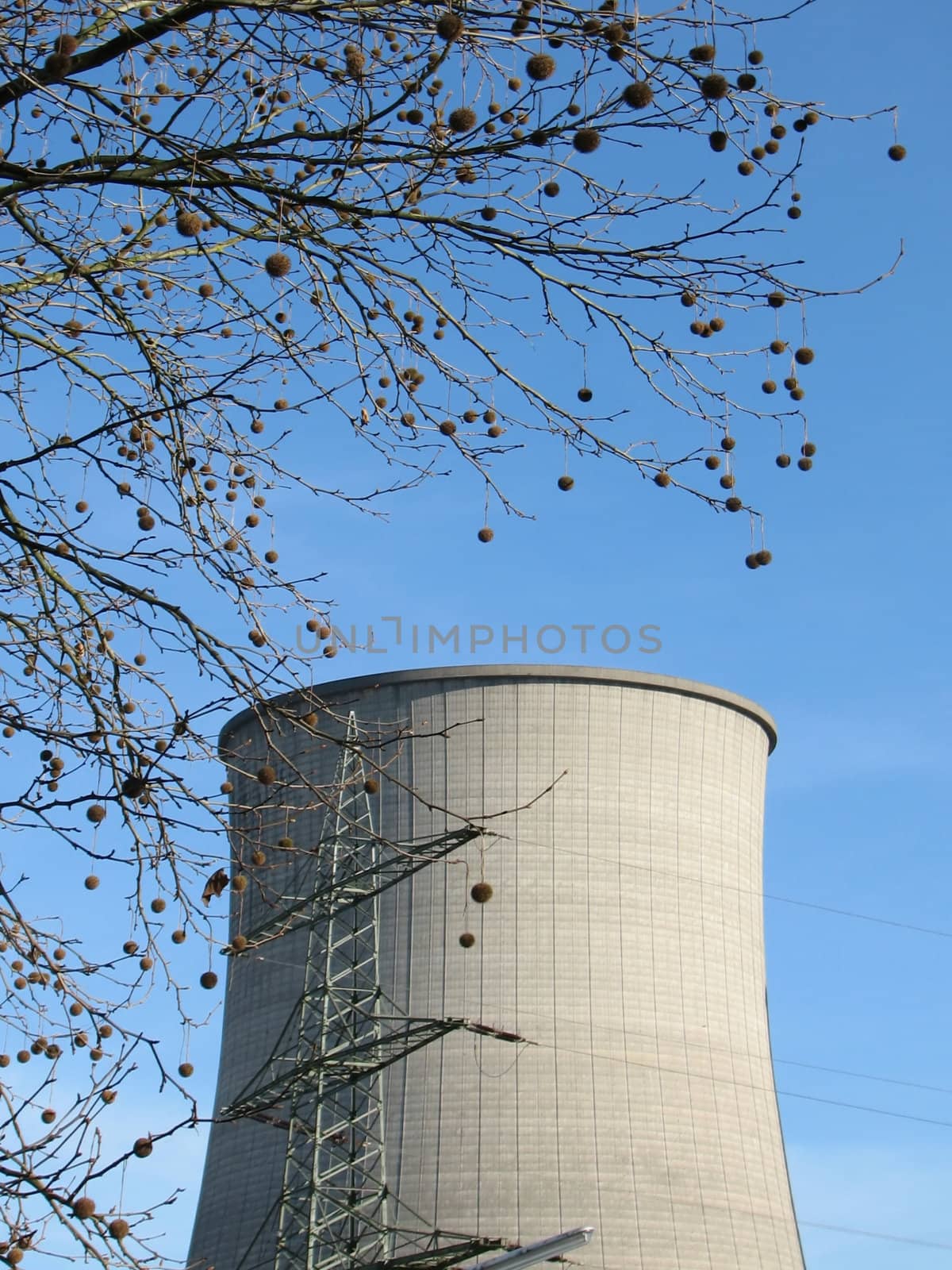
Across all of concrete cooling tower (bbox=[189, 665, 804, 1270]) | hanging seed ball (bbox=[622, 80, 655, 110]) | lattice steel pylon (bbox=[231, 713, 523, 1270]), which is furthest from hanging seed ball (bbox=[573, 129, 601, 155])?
concrete cooling tower (bbox=[189, 665, 804, 1270])

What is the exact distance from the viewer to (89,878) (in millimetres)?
3312

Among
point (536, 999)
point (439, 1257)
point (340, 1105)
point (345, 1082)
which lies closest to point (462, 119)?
point (439, 1257)

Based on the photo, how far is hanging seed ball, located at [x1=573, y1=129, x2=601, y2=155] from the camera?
9.66 feet

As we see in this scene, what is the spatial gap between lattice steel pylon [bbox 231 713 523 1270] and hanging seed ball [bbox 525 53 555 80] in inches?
279

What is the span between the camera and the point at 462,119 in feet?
9.71

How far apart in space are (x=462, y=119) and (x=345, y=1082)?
992 cm

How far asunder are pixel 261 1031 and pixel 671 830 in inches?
170

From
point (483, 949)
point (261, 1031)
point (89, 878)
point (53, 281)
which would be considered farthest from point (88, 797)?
point (261, 1031)

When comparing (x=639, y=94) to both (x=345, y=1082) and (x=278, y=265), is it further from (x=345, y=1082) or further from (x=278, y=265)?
(x=345, y=1082)

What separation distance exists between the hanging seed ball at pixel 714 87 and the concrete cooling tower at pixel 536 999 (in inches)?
410

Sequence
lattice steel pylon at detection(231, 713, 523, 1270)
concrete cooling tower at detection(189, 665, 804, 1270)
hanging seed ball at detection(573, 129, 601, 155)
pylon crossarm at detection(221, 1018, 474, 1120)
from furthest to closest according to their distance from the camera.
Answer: concrete cooling tower at detection(189, 665, 804, 1270) < lattice steel pylon at detection(231, 713, 523, 1270) < pylon crossarm at detection(221, 1018, 474, 1120) < hanging seed ball at detection(573, 129, 601, 155)

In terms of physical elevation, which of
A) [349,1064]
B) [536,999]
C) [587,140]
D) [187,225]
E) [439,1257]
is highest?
[536,999]

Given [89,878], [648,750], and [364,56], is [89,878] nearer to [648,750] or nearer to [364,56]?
[364,56]

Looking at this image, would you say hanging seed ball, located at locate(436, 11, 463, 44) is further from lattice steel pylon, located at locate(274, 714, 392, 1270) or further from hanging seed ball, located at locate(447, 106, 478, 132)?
lattice steel pylon, located at locate(274, 714, 392, 1270)
